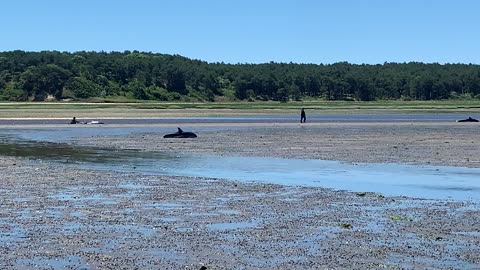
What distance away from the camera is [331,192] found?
22.9 m

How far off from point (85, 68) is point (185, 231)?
461 ft

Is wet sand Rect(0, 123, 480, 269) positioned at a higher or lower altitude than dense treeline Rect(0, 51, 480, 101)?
higher

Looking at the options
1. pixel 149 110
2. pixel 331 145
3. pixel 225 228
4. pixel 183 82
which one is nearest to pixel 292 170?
pixel 225 228

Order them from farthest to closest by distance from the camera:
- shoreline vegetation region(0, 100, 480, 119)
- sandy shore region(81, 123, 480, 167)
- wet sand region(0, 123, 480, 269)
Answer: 1. shoreline vegetation region(0, 100, 480, 119)
2. sandy shore region(81, 123, 480, 167)
3. wet sand region(0, 123, 480, 269)

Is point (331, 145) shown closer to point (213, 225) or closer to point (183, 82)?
point (213, 225)

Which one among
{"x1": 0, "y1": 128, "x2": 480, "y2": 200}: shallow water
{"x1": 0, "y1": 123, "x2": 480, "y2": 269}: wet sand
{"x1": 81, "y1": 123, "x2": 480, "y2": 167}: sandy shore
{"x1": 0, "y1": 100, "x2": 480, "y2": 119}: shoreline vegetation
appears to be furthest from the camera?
{"x1": 0, "y1": 100, "x2": 480, "y2": 119}: shoreline vegetation

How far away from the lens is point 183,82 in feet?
512

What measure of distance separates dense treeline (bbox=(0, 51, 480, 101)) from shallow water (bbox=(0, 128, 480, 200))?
96.4m

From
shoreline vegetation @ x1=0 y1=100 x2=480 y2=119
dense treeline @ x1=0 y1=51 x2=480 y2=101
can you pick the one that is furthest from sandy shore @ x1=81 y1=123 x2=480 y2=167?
dense treeline @ x1=0 y1=51 x2=480 y2=101

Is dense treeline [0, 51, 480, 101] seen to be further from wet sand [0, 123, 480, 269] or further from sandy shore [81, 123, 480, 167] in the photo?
wet sand [0, 123, 480, 269]

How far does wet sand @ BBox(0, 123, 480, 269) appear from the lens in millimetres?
13867

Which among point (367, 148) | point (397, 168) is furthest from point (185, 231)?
point (367, 148)

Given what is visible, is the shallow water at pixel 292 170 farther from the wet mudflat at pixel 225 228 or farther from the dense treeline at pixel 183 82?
the dense treeline at pixel 183 82

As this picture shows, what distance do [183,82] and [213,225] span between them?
140 m
